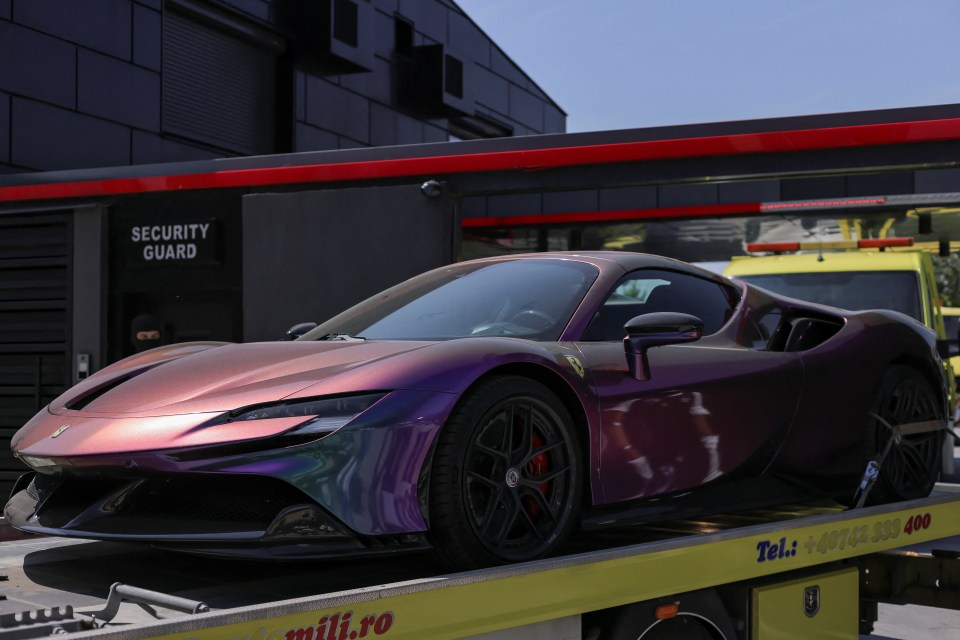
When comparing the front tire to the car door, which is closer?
the front tire

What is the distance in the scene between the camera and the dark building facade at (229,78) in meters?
14.5

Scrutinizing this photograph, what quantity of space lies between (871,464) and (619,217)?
449 inches

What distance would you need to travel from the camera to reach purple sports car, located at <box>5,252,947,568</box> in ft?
10.6

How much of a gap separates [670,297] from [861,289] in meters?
6.04

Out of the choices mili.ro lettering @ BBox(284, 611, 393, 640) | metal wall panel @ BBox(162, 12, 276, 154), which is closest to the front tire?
mili.ro lettering @ BBox(284, 611, 393, 640)

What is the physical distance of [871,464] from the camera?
5285 millimetres

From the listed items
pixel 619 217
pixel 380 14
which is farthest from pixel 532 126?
pixel 619 217

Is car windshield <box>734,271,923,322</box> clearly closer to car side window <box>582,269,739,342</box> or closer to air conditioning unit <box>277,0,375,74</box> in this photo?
car side window <box>582,269,739,342</box>

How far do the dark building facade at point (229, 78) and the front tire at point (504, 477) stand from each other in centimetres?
1178

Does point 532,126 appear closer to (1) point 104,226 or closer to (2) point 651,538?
(1) point 104,226

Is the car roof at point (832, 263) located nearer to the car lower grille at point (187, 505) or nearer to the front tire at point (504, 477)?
the front tire at point (504, 477)

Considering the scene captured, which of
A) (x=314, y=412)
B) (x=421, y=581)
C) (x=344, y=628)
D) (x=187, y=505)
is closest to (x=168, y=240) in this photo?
(x=187, y=505)

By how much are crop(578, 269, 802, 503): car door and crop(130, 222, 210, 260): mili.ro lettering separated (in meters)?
7.29

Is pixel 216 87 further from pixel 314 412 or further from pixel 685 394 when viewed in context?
pixel 314 412
